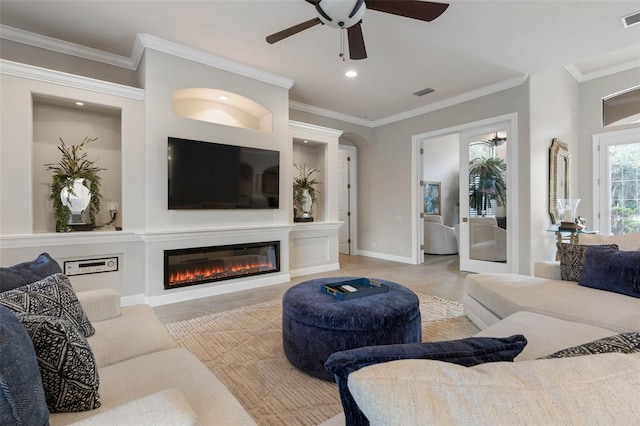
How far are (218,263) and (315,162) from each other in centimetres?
272

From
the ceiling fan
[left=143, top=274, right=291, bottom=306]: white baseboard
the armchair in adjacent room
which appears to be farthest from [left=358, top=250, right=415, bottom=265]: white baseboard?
the ceiling fan

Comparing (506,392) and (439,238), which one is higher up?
(506,392)

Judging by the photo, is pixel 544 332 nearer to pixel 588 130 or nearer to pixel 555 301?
pixel 555 301

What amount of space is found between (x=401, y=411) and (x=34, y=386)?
88 cm

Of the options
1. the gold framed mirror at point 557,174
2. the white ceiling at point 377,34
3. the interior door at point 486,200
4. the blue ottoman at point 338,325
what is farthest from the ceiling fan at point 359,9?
the gold framed mirror at point 557,174

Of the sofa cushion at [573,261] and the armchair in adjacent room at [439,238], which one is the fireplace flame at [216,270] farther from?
the armchair in adjacent room at [439,238]

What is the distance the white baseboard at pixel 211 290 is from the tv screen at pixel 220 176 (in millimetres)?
1022

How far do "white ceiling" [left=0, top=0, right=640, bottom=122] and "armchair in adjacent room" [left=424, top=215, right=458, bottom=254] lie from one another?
10.9ft

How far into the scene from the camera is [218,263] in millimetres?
4023

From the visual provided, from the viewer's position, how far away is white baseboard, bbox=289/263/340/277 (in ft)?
16.2

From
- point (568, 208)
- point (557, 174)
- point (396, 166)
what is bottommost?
point (568, 208)

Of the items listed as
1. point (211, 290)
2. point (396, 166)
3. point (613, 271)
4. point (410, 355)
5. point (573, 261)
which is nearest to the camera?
point (410, 355)

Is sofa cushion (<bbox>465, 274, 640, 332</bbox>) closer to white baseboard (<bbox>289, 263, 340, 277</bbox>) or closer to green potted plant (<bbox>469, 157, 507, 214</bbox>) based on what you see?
green potted plant (<bbox>469, 157, 507, 214</bbox>)

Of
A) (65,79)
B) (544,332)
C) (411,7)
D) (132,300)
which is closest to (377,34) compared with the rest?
(411,7)
